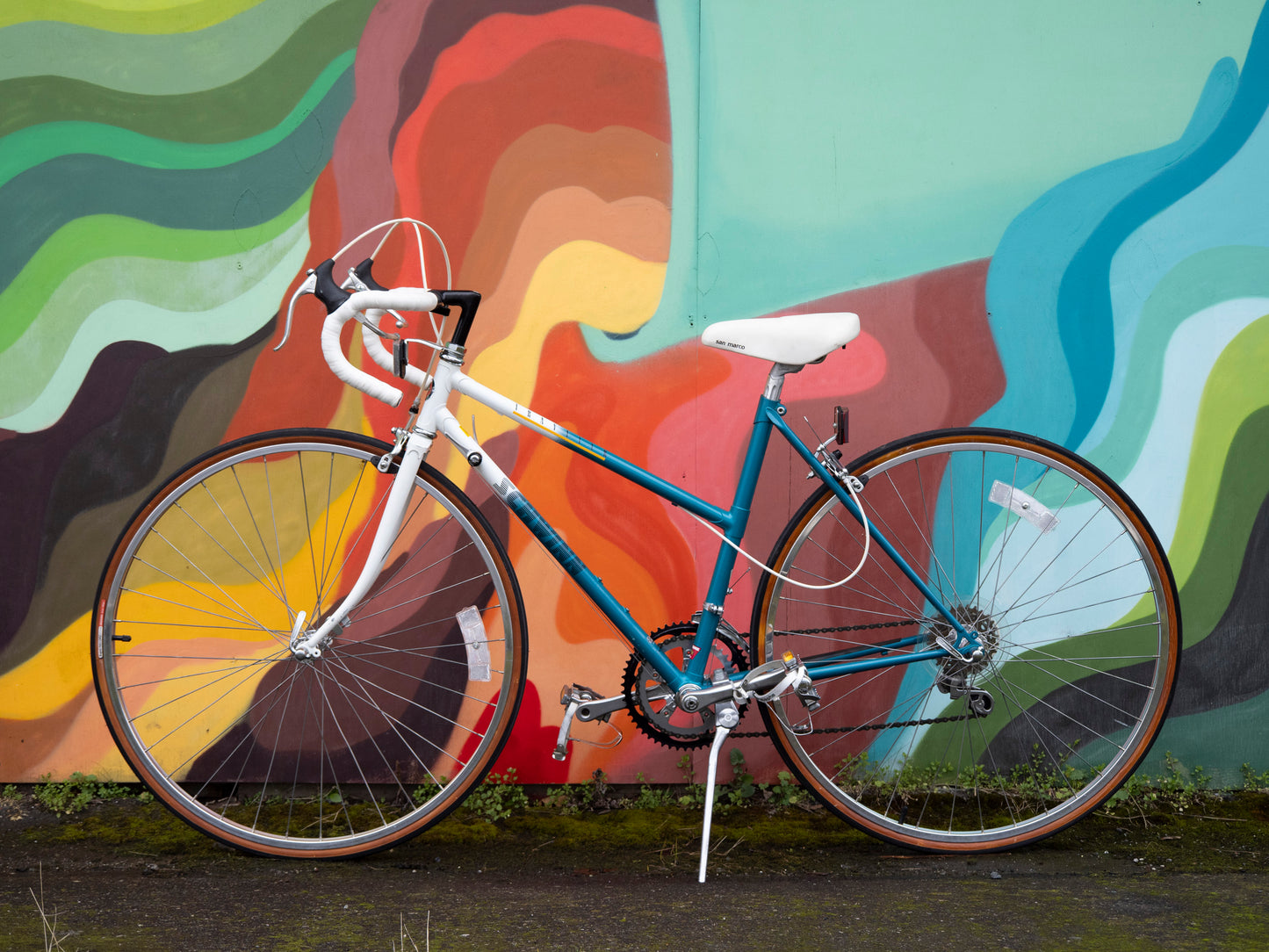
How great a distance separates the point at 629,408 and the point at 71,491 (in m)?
1.68

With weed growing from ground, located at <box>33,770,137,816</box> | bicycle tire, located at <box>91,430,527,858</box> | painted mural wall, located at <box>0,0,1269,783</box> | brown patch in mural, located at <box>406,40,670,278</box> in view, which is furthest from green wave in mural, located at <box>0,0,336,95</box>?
weed growing from ground, located at <box>33,770,137,816</box>

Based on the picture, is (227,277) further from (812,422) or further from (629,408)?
(812,422)

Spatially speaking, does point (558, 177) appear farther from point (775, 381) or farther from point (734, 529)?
point (734, 529)

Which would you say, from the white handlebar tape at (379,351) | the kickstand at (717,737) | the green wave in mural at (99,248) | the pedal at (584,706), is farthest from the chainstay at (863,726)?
the green wave in mural at (99,248)

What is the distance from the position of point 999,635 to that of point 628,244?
158 cm

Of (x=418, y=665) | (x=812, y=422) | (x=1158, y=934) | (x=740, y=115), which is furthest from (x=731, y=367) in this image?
(x=1158, y=934)

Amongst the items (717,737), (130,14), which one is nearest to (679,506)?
(717,737)

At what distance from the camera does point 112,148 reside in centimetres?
262

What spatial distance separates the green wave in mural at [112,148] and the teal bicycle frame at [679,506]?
111cm

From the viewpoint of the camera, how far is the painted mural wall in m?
2.60

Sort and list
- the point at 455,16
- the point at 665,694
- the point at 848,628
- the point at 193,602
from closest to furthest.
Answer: the point at 665,694
the point at 848,628
the point at 455,16
the point at 193,602

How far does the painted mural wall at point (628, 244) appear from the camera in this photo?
8.52 ft

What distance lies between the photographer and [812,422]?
266 centimetres

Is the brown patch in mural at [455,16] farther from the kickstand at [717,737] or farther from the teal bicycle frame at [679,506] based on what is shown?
the kickstand at [717,737]
